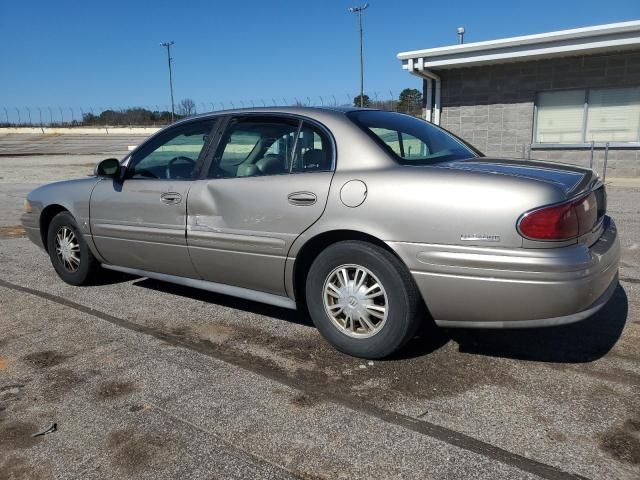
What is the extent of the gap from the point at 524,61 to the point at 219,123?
12.8 m

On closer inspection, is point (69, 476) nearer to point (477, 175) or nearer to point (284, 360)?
point (284, 360)

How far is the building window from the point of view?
13.9 meters

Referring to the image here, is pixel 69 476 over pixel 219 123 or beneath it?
beneath

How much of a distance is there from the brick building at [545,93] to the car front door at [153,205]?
462 inches

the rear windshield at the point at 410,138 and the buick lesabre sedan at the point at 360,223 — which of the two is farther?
the rear windshield at the point at 410,138

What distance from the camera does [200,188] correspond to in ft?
13.0

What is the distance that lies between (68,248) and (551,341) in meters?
4.09

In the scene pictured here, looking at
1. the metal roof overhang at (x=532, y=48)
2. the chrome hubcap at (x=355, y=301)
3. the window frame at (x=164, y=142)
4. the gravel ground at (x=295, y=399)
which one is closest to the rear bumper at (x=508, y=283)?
the chrome hubcap at (x=355, y=301)

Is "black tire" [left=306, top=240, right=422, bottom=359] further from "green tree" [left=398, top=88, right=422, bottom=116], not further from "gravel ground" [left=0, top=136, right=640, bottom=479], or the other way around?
"green tree" [left=398, top=88, right=422, bottom=116]

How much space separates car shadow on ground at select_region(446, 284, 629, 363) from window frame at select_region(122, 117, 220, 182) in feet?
6.95

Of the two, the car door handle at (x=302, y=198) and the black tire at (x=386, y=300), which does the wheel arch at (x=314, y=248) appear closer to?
the black tire at (x=386, y=300)

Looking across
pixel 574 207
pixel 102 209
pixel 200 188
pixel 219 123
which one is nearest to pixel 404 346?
pixel 574 207

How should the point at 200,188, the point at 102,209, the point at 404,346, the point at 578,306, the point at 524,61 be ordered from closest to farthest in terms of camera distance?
1. the point at 578,306
2. the point at 404,346
3. the point at 200,188
4. the point at 102,209
5. the point at 524,61

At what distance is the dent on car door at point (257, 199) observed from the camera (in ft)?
11.4
